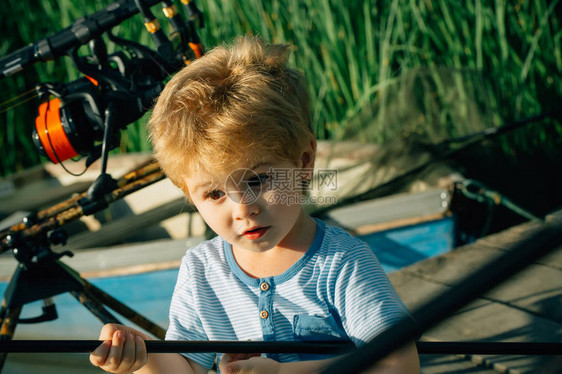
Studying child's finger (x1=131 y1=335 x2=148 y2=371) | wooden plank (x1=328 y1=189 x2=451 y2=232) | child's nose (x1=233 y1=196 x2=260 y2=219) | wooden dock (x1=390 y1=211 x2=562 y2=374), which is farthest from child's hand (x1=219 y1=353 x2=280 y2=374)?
wooden plank (x1=328 y1=189 x2=451 y2=232)

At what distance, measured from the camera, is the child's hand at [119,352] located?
2.86ft

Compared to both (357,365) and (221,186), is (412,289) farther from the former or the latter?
(357,365)

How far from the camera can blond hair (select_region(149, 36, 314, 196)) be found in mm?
910

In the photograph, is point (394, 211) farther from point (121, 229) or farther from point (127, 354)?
point (127, 354)

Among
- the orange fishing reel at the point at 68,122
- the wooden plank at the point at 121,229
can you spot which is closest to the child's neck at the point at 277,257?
the orange fishing reel at the point at 68,122

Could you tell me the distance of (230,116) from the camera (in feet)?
2.99

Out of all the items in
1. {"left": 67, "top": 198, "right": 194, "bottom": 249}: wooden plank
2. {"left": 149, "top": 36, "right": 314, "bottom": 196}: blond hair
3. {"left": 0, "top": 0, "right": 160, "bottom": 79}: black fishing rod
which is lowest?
{"left": 67, "top": 198, "right": 194, "bottom": 249}: wooden plank

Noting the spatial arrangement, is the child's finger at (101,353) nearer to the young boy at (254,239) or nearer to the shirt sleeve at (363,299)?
the young boy at (254,239)

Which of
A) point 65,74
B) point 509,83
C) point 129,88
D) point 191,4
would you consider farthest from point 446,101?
point 65,74

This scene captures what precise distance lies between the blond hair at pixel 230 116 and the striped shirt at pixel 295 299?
7.0 inches

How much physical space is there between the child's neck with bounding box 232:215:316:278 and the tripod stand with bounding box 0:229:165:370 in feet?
1.62

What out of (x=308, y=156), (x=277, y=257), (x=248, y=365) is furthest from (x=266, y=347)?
(x=308, y=156)

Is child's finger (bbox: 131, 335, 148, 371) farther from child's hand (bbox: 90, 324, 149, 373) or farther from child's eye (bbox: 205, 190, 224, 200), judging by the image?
child's eye (bbox: 205, 190, 224, 200)

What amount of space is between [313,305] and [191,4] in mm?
862
